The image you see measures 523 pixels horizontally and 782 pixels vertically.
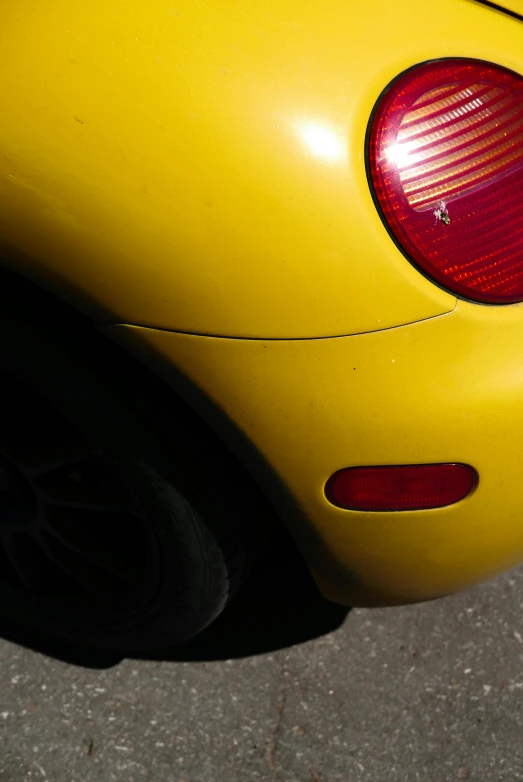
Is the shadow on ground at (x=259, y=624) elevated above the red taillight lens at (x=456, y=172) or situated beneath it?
situated beneath

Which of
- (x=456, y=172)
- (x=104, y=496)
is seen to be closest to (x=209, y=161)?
(x=456, y=172)

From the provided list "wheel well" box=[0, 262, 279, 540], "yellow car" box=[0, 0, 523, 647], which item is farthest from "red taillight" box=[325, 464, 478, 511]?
"wheel well" box=[0, 262, 279, 540]

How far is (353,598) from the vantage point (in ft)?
5.84

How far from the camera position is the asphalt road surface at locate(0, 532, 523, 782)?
2023 mm

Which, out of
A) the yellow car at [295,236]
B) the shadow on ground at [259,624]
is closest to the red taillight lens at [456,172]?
the yellow car at [295,236]

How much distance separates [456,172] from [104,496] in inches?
39.6

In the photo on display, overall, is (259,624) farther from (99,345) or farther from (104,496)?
(99,345)

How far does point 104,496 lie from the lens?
6.14ft

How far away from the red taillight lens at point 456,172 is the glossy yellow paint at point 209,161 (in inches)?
1.3

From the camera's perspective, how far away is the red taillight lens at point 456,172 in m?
1.37

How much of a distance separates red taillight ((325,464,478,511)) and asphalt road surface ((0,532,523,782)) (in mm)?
834

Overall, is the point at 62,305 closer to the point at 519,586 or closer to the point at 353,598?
the point at 353,598

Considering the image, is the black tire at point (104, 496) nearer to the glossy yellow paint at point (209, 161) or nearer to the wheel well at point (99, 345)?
the wheel well at point (99, 345)

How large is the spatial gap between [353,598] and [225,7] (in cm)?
115
